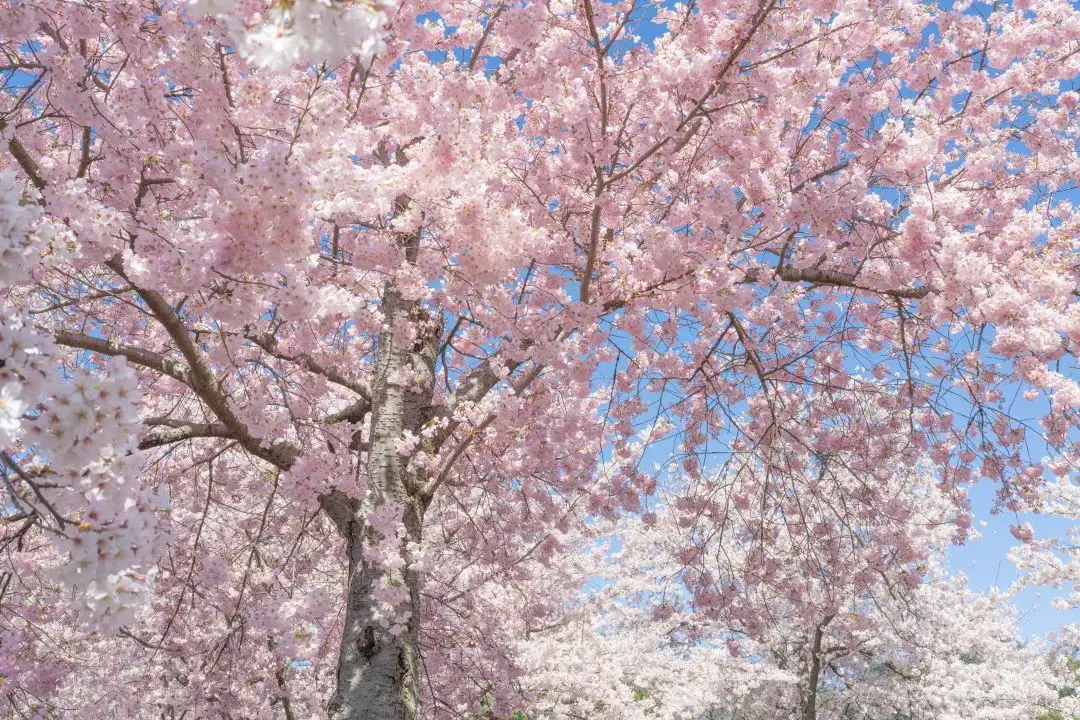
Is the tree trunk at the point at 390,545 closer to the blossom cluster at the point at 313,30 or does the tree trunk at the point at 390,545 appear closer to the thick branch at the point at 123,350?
the thick branch at the point at 123,350

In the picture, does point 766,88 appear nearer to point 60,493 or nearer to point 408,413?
point 408,413

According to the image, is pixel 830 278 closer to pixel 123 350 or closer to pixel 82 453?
pixel 123 350

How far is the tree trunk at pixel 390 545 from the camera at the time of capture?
184 inches

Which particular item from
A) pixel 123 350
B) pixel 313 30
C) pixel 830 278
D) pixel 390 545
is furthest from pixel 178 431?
pixel 830 278

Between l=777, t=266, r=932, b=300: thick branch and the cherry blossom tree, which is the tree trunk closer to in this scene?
the cherry blossom tree

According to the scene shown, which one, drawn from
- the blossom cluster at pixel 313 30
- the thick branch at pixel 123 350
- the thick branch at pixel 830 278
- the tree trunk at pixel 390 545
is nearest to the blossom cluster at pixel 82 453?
the blossom cluster at pixel 313 30

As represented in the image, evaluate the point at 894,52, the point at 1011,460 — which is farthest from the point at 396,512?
the point at 1011,460

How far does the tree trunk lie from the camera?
4.66m

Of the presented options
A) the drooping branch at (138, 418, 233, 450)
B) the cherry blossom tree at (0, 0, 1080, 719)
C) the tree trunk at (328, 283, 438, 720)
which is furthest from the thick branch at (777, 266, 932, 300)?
the drooping branch at (138, 418, 233, 450)

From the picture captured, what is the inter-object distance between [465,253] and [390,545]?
202 cm

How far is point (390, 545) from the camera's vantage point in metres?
4.95

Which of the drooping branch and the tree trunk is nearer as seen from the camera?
the tree trunk

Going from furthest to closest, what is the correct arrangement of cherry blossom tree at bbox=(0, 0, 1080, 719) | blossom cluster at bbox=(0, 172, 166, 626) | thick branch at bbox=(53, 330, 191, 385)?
1. thick branch at bbox=(53, 330, 191, 385)
2. cherry blossom tree at bbox=(0, 0, 1080, 719)
3. blossom cluster at bbox=(0, 172, 166, 626)

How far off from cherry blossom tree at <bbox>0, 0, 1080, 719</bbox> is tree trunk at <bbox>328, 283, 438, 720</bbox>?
0.03 metres
